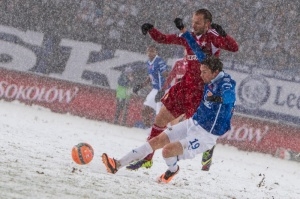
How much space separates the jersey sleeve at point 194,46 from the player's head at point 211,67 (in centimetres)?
44

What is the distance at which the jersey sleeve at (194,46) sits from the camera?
6965 millimetres

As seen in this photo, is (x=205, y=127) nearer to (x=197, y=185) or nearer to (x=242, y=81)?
(x=197, y=185)

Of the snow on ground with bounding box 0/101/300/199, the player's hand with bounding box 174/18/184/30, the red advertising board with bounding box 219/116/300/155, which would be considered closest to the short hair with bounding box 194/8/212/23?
the player's hand with bounding box 174/18/184/30

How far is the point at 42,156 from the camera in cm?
695

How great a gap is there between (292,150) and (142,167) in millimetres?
8650

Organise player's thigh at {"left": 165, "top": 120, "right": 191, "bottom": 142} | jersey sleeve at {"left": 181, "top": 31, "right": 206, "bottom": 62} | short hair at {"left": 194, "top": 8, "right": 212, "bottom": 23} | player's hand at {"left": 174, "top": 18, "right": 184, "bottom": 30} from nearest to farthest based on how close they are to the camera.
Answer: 1. player's hand at {"left": 174, "top": 18, "right": 184, "bottom": 30}
2. player's thigh at {"left": 165, "top": 120, "right": 191, "bottom": 142}
3. jersey sleeve at {"left": 181, "top": 31, "right": 206, "bottom": 62}
4. short hair at {"left": 194, "top": 8, "right": 212, "bottom": 23}

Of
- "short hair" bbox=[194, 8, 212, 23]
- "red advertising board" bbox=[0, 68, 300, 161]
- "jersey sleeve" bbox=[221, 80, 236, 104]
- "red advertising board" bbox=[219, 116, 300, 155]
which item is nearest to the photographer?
"jersey sleeve" bbox=[221, 80, 236, 104]

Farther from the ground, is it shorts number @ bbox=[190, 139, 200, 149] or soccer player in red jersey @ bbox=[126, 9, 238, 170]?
soccer player in red jersey @ bbox=[126, 9, 238, 170]

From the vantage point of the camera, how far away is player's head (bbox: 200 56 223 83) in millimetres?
6586

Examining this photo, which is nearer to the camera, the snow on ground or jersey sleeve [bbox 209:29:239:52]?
the snow on ground

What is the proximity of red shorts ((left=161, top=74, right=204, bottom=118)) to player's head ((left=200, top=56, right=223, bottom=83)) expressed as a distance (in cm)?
77

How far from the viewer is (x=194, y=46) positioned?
7.04m

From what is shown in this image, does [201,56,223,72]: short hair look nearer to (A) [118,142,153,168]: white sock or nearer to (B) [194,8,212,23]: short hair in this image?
(B) [194,8,212,23]: short hair

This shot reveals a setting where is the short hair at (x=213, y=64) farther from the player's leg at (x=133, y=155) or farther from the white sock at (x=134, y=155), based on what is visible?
the white sock at (x=134, y=155)
